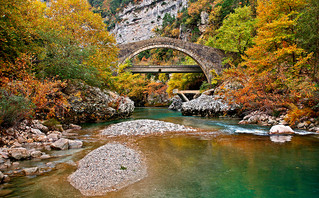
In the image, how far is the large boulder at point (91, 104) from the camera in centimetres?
1305

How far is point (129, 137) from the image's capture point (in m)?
9.03

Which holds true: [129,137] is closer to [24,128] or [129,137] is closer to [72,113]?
[24,128]

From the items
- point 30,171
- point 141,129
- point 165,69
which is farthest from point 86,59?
point 165,69

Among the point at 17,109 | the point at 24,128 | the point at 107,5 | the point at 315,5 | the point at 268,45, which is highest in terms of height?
the point at 107,5

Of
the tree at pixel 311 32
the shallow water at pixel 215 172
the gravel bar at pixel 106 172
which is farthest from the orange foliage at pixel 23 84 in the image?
the tree at pixel 311 32

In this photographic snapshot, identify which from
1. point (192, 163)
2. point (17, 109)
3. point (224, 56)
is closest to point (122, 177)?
point (192, 163)

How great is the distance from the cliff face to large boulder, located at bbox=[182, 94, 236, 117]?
63.9m

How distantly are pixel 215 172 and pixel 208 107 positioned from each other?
1398 centimetres

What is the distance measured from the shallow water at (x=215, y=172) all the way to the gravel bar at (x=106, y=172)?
194mm

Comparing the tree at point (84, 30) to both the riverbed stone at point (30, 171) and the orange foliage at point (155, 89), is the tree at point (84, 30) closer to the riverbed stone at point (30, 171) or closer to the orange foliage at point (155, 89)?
the riverbed stone at point (30, 171)

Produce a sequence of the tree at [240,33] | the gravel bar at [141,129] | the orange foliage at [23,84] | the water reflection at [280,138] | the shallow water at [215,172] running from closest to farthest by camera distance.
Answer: the shallow water at [215,172] → the water reflection at [280,138] → the orange foliage at [23,84] → the gravel bar at [141,129] → the tree at [240,33]

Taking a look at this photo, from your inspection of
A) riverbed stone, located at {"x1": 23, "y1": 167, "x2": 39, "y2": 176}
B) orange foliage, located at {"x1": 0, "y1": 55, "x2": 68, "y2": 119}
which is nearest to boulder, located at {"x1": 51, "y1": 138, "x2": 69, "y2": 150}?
riverbed stone, located at {"x1": 23, "y1": 167, "x2": 39, "y2": 176}

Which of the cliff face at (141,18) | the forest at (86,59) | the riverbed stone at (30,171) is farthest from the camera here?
the cliff face at (141,18)

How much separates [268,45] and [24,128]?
16898mm
